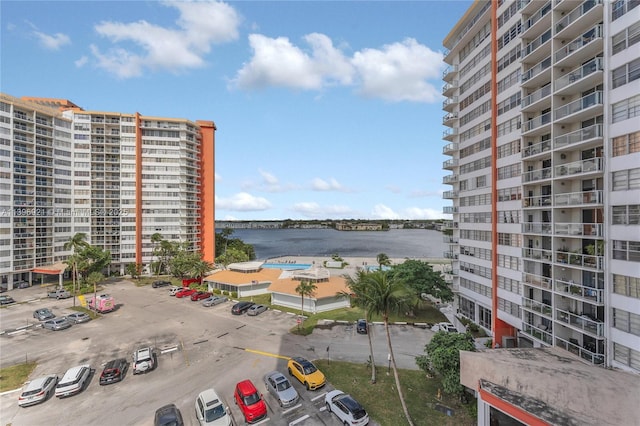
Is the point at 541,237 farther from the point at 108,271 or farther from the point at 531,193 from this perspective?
the point at 108,271

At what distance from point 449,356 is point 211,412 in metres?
17.7

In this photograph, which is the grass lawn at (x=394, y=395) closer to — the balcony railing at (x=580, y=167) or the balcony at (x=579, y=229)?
the balcony at (x=579, y=229)

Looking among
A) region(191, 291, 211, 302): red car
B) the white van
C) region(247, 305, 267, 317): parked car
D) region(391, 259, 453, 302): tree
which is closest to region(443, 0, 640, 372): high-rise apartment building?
region(391, 259, 453, 302): tree

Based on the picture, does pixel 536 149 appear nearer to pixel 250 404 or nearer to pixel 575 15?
pixel 575 15

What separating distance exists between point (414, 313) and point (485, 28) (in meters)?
41.9

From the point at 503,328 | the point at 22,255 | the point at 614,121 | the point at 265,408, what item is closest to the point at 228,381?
the point at 265,408

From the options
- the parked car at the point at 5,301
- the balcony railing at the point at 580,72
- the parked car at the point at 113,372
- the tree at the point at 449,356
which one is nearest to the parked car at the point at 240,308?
the parked car at the point at 113,372

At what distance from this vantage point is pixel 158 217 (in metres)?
87.2

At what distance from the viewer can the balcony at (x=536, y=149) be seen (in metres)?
30.2

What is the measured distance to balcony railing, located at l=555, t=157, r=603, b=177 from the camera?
2444 cm

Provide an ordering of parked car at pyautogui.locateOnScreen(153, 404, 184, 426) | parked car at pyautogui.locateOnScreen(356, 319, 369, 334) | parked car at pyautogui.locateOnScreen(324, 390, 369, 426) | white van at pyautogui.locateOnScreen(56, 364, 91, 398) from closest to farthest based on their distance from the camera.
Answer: parked car at pyautogui.locateOnScreen(153, 404, 184, 426) < parked car at pyautogui.locateOnScreen(324, 390, 369, 426) < white van at pyautogui.locateOnScreen(56, 364, 91, 398) < parked car at pyautogui.locateOnScreen(356, 319, 369, 334)

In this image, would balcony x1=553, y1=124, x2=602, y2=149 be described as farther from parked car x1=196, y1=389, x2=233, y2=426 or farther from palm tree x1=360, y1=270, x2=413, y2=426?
parked car x1=196, y1=389, x2=233, y2=426

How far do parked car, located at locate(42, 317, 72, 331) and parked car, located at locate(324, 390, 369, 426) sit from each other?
4036 cm

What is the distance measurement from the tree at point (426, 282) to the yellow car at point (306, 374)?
22.2 metres
